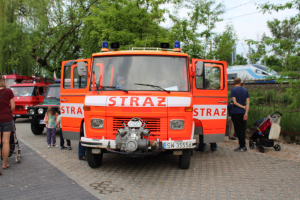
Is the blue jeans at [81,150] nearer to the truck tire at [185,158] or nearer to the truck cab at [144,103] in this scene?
the truck cab at [144,103]

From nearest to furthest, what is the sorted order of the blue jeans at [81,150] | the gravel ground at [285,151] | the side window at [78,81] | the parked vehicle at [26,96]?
the side window at [78,81]
the blue jeans at [81,150]
the gravel ground at [285,151]
the parked vehicle at [26,96]

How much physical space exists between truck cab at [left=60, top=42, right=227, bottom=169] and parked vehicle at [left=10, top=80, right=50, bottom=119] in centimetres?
1048

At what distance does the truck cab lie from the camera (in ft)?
17.6

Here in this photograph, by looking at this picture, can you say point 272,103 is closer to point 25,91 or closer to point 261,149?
point 261,149

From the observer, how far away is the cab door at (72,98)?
6754mm

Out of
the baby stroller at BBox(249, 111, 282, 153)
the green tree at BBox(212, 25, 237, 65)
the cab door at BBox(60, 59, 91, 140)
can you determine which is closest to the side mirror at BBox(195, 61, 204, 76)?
the cab door at BBox(60, 59, 91, 140)

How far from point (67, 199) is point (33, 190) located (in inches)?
31.5

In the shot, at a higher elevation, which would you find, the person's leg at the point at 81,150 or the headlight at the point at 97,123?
the headlight at the point at 97,123

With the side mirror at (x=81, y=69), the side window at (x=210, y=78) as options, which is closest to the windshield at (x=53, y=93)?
the side mirror at (x=81, y=69)

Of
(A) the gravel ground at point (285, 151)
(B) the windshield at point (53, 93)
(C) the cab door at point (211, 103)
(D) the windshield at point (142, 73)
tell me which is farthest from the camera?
(B) the windshield at point (53, 93)

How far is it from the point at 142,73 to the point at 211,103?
192cm

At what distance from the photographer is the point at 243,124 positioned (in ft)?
25.3

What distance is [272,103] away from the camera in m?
9.52

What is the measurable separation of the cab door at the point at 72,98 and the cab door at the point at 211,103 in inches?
106
